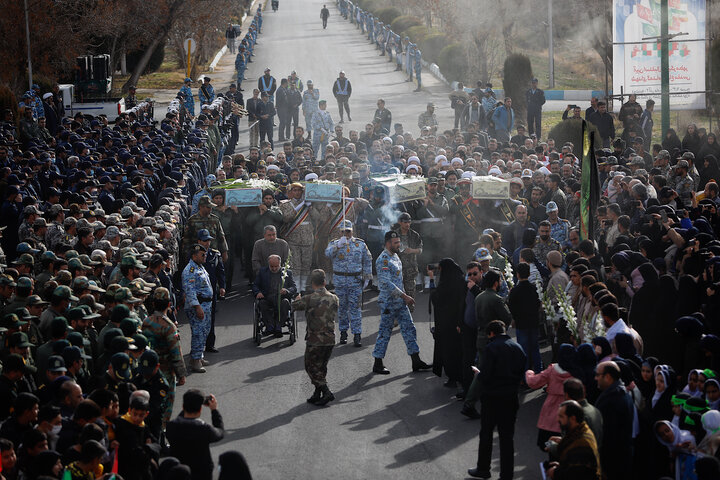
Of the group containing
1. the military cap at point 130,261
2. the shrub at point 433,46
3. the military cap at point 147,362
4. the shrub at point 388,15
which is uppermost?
the shrub at point 388,15

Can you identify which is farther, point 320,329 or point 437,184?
point 437,184

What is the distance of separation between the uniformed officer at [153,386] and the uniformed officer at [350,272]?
5.03m

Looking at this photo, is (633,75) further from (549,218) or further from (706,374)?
(706,374)

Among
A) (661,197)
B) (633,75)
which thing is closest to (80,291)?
(661,197)

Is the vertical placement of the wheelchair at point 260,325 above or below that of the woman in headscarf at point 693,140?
below

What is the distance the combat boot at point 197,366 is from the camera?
46.6ft

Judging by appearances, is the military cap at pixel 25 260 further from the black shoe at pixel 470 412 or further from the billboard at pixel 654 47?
the billboard at pixel 654 47

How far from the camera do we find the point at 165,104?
4338cm

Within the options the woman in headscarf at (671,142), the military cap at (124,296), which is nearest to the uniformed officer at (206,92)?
the woman in headscarf at (671,142)

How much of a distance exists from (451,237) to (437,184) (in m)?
1.02

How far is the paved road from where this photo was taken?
10.9 meters

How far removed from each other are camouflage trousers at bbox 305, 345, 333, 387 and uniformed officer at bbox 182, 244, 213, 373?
208 centimetres

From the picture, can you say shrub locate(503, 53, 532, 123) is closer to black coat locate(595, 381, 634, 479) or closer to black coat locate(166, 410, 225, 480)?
black coat locate(595, 381, 634, 479)

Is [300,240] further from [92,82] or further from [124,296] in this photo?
[92,82]
